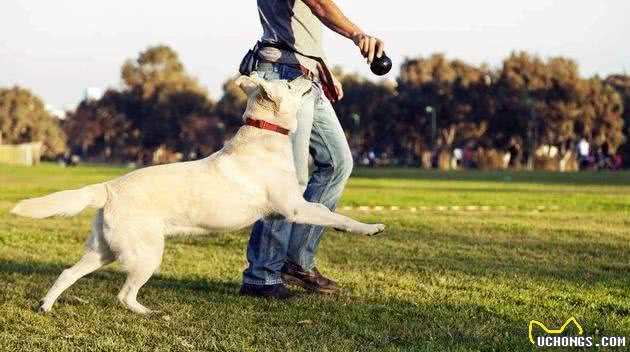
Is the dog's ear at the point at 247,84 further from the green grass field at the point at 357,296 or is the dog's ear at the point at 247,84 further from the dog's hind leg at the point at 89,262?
the green grass field at the point at 357,296

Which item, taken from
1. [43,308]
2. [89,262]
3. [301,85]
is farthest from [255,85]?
[43,308]

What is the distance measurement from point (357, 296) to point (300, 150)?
3.52 ft

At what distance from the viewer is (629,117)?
A: 79.8m

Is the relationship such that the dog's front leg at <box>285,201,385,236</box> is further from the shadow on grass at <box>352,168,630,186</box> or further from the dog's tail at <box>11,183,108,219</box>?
the shadow on grass at <box>352,168,630,186</box>

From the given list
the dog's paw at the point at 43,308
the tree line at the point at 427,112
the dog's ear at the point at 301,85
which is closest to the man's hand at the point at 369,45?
the dog's ear at the point at 301,85

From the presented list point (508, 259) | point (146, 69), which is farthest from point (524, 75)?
point (508, 259)

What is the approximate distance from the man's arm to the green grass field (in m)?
1.66

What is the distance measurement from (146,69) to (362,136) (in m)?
31.2

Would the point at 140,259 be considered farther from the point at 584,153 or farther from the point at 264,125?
the point at 584,153

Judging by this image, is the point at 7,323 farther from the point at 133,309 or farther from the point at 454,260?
the point at 454,260

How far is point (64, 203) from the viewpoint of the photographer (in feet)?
17.7

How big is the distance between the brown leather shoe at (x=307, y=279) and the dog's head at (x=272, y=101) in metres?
1.24

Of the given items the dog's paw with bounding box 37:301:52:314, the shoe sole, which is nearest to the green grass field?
the dog's paw with bounding box 37:301:52:314

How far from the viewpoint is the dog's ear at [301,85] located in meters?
5.93
